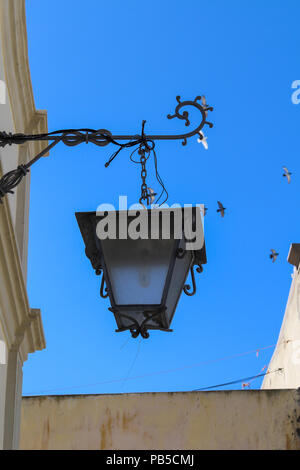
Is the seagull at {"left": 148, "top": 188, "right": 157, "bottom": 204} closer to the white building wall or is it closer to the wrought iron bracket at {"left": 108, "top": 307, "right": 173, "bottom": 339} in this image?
the wrought iron bracket at {"left": 108, "top": 307, "right": 173, "bottom": 339}

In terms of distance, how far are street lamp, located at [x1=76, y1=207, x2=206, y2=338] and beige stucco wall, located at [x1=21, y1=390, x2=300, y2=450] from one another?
6063mm

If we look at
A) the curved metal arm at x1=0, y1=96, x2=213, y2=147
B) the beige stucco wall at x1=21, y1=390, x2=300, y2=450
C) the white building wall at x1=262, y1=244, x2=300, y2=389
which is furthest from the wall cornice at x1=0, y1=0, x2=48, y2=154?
the white building wall at x1=262, y1=244, x2=300, y2=389

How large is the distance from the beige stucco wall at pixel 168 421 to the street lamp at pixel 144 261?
6.06m

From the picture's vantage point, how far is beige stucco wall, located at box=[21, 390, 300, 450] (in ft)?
34.3

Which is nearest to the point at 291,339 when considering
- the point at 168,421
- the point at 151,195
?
the point at 168,421

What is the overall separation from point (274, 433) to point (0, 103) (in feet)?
18.7

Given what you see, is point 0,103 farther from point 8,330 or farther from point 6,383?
point 6,383

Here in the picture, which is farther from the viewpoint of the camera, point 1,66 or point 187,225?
point 1,66

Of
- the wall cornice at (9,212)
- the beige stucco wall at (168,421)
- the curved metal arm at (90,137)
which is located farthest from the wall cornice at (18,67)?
the beige stucco wall at (168,421)

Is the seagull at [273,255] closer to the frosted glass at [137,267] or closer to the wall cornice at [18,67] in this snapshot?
the wall cornice at [18,67]

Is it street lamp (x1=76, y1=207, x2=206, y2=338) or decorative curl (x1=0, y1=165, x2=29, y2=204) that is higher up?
decorative curl (x1=0, y1=165, x2=29, y2=204)

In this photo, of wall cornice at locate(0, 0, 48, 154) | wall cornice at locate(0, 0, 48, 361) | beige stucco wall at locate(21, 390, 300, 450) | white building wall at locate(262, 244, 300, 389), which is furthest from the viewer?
white building wall at locate(262, 244, 300, 389)

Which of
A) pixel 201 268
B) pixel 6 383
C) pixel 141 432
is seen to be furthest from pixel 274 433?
pixel 201 268
